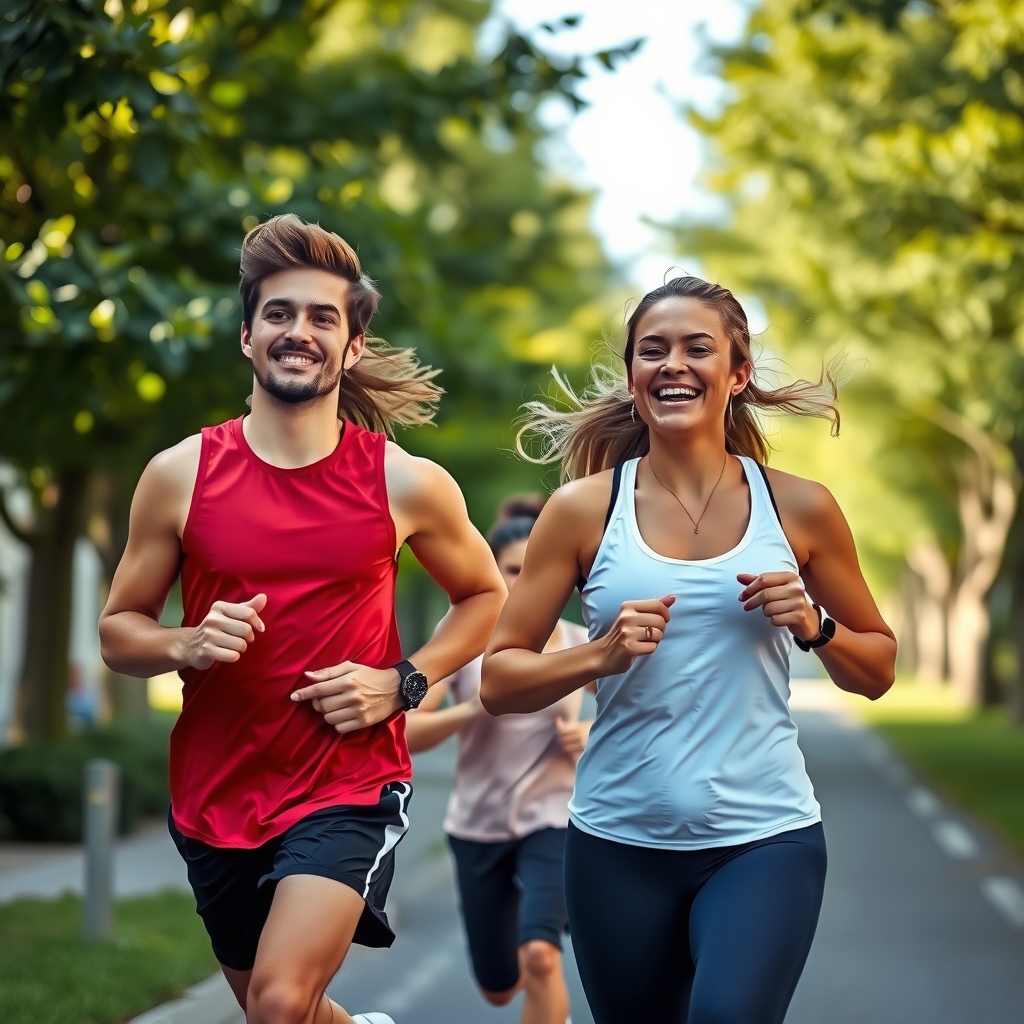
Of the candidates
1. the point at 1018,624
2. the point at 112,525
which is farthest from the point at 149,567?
the point at 1018,624

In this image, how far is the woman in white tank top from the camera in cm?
364

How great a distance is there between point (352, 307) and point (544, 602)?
0.81 meters

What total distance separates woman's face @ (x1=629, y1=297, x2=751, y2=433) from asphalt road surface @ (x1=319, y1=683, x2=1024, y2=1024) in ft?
14.2

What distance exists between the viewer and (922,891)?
39.4 ft

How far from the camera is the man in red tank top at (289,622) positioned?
12.7ft

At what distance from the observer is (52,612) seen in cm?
1524

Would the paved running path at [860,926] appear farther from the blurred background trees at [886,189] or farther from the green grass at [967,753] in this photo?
the blurred background trees at [886,189]

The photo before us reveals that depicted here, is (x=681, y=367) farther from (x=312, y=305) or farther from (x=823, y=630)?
(x=312, y=305)

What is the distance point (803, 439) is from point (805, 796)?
36557 mm

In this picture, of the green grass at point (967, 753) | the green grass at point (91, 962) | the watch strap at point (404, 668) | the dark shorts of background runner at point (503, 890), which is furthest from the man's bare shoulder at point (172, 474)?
the green grass at point (967, 753)

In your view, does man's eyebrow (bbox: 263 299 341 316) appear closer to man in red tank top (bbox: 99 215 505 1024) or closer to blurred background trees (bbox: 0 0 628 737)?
man in red tank top (bbox: 99 215 505 1024)

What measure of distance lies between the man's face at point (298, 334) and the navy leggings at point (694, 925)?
3.65ft

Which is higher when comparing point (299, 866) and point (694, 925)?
point (299, 866)

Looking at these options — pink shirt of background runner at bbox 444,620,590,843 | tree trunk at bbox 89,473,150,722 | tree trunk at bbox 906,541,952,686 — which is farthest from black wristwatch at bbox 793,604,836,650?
tree trunk at bbox 906,541,952,686
